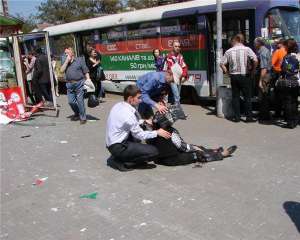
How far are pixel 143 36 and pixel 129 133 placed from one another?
7.85 meters

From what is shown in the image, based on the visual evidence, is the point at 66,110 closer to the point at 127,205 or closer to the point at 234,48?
the point at 234,48

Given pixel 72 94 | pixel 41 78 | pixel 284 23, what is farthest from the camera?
pixel 41 78

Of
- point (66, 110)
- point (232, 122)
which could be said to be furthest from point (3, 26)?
point (232, 122)

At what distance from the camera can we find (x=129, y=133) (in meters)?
6.45

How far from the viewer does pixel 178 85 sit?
1077cm

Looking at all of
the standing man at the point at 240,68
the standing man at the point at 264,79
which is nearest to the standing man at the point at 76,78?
the standing man at the point at 240,68

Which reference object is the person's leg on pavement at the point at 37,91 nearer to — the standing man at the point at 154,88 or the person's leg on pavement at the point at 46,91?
the person's leg on pavement at the point at 46,91

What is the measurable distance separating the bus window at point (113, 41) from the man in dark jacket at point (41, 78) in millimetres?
3205

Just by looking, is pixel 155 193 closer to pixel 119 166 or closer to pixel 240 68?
pixel 119 166

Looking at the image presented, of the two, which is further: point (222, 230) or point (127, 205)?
point (127, 205)

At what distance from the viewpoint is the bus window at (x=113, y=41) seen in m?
14.8

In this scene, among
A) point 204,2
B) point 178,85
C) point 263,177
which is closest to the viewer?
point 263,177

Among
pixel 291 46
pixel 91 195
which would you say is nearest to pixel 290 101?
pixel 291 46

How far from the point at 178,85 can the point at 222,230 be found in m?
6.60
